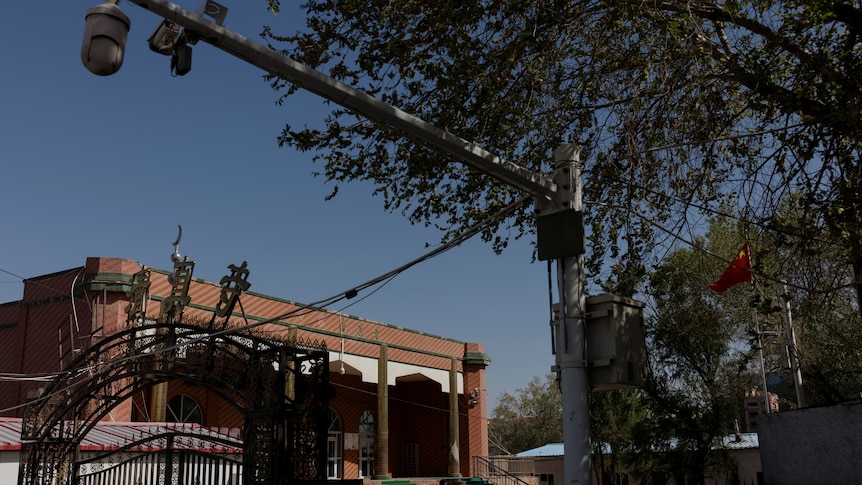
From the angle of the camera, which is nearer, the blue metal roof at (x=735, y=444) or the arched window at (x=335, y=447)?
the arched window at (x=335, y=447)

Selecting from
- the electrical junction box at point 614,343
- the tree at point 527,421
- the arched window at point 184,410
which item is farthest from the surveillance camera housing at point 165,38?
the tree at point 527,421

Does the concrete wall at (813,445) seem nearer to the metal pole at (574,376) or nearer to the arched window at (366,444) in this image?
the metal pole at (574,376)

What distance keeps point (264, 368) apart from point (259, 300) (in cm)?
1446

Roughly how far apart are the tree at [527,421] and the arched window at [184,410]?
136 feet

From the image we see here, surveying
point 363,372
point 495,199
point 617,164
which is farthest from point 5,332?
point 617,164

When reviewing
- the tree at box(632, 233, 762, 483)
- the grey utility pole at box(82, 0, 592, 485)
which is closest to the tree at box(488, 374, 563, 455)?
the tree at box(632, 233, 762, 483)

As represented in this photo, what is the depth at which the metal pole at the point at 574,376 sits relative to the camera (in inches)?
232

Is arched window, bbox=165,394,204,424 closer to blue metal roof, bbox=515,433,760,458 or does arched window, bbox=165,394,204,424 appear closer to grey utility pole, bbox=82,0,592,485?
blue metal roof, bbox=515,433,760,458

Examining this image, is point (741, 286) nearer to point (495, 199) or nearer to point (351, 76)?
point (495, 199)

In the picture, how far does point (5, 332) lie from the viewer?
24344 millimetres

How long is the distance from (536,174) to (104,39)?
131 inches

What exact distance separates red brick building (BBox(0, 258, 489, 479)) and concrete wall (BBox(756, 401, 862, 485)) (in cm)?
796

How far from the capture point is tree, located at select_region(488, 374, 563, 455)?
64500 mm

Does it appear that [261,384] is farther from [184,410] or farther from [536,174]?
[184,410]
